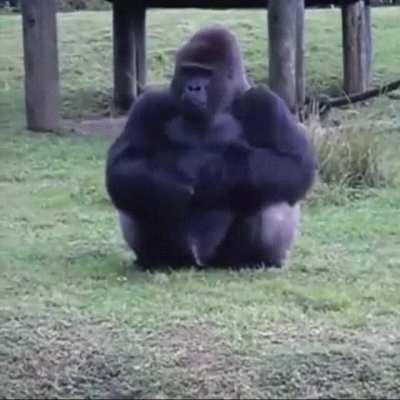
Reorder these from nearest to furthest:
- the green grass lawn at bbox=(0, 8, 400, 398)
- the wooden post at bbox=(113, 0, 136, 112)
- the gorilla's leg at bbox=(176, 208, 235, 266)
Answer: the green grass lawn at bbox=(0, 8, 400, 398) < the gorilla's leg at bbox=(176, 208, 235, 266) < the wooden post at bbox=(113, 0, 136, 112)

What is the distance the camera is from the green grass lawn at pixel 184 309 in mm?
3941

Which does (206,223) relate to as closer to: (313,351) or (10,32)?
(313,351)

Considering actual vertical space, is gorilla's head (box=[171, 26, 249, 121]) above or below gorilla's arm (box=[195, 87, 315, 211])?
above

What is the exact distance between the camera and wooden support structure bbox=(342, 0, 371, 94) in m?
11.7

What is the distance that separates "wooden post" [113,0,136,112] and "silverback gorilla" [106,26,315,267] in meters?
6.04

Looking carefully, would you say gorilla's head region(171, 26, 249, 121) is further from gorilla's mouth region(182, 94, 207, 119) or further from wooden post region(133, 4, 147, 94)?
wooden post region(133, 4, 147, 94)

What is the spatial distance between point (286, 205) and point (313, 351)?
1.24 m

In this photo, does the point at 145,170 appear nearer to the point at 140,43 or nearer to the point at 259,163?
the point at 259,163

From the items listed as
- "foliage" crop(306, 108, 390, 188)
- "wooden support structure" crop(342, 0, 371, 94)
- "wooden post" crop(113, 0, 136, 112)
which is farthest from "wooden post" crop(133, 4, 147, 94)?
"foliage" crop(306, 108, 390, 188)

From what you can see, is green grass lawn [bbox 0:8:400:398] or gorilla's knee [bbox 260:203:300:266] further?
gorilla's knee [bbox 260:203:300:266]

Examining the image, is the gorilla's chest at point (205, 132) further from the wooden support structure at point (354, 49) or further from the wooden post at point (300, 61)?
the wooden support structure at point (354, 49)

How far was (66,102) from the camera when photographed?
1169 cm

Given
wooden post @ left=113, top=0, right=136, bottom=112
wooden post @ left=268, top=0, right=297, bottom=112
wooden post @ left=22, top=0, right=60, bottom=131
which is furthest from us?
wooden post @ left=113, top=0, right=136, bottom=112

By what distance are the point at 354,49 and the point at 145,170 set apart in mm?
6856
